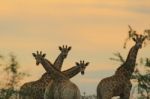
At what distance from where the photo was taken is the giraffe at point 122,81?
2567 cm

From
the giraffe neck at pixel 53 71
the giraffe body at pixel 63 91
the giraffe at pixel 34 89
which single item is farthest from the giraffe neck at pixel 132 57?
the giraffe neck at pixel 53 71

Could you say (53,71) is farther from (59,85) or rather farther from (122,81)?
(122,81)

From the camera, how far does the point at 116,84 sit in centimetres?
2584

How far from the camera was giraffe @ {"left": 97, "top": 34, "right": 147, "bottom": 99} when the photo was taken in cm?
2567

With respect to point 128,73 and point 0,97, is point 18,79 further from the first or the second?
point 128,73

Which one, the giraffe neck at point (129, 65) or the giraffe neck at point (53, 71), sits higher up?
the giraffe neck at point (129, 65)

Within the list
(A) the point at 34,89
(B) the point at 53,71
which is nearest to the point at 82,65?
(B) the point at 53,71

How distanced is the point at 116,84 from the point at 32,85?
327cm

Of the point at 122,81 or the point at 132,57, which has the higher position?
the point at 132,57

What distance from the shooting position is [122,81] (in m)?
25.9

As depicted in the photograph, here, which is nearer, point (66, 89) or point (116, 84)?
point (66, 89)

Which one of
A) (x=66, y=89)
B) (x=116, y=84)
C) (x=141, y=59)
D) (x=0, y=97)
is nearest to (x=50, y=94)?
(x=66, y=89)

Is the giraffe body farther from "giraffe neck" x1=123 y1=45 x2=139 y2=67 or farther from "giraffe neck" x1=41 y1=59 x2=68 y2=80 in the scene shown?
"giraffe neck" x1=123 y1=45 x2=139 y2=67

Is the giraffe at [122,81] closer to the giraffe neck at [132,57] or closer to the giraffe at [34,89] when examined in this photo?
the giraffe neck at [132,57]
